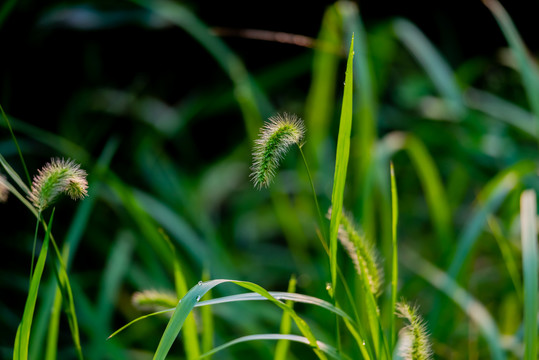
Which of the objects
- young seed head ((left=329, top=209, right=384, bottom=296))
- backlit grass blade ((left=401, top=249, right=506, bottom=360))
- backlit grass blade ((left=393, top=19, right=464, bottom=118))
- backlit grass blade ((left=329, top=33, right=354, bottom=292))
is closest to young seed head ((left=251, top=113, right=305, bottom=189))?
backlit grass blade ((left=329, top=33, right=354, bottom=292))

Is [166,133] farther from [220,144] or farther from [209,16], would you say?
[209,16]

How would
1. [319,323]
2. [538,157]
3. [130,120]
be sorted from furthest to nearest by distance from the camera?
1. [130,120]
2. [538,157]
3. [319,323]

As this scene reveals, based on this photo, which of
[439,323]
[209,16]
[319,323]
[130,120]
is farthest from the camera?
[209,16]

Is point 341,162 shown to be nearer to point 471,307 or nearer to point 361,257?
point 361,257

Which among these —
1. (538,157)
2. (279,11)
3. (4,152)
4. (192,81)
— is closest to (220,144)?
(192,81)

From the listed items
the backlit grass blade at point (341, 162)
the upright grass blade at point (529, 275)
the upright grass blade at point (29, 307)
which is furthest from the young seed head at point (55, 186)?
the upright grass blade at point (529, 275)

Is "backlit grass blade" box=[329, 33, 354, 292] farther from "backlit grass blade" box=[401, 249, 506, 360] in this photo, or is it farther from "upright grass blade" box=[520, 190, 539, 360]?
"backlit grass blade" box=[401, 249, 506, 360]

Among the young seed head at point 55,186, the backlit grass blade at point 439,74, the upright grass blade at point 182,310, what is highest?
the backlit grass blade at point 439,74

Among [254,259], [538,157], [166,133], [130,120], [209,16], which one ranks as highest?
[209,16]

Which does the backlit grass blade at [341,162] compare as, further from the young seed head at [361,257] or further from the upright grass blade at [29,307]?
the upright grass blade at [29,307]
